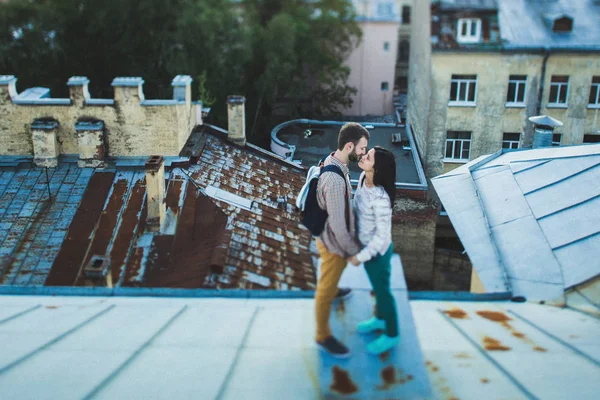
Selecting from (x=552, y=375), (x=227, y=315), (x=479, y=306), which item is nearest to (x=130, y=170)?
(x=227, y=315)

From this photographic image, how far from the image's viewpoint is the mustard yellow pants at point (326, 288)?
17.8 ft

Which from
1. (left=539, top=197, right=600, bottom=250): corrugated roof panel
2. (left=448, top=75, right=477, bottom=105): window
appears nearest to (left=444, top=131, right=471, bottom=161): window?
(left=448, top=75, right=477, bottom=105): window

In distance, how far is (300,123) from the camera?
26422 millimetres

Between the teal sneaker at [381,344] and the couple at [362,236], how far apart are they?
0.04m

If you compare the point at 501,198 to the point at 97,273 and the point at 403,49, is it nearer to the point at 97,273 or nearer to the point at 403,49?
the point at 97,273

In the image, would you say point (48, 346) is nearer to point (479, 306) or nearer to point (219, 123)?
point (479, 306)

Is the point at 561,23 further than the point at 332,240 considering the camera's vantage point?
Yes

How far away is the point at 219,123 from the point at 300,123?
4631mm

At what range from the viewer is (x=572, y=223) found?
368 inches

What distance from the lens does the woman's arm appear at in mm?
5395

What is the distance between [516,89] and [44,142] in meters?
17.6

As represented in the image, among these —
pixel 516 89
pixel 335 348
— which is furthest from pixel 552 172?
pixel 516 89

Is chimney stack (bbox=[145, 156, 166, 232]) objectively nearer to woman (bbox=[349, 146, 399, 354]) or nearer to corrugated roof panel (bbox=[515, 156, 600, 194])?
corrugated roof panel (bbox=[515, 156, 600, 194])

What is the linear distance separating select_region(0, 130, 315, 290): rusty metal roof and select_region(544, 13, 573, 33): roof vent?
14566mm
